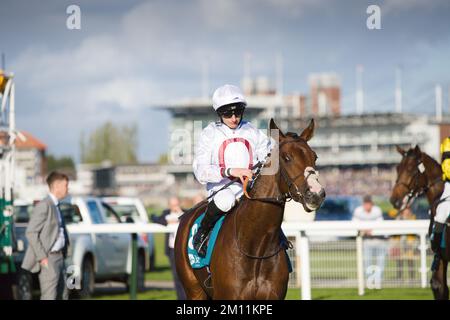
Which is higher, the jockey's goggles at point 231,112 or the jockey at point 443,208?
the jockey's goggles at point 231,112

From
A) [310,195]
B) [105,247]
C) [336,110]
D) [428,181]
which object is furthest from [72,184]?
[310,195]

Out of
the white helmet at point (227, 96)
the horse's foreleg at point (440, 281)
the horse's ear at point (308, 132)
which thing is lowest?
the horse's foreleg at point (440, 281)

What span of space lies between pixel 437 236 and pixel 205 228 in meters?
4.27

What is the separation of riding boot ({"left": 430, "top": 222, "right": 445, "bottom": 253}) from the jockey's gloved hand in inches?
173

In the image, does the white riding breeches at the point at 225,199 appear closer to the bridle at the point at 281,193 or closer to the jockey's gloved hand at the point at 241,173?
the bridle at the point at 281,193

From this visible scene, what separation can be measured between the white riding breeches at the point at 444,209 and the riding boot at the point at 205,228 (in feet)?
13.7

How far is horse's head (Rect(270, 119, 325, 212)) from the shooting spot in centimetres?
614

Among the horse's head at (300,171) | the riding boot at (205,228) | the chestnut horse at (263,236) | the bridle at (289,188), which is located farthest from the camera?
the riding boot at (205,228)

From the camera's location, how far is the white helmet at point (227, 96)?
723 centimetres

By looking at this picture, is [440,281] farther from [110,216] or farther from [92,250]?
[110,216]

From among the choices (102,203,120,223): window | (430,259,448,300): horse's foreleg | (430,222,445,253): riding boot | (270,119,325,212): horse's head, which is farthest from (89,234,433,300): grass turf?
(270,119,325,212): horse's head

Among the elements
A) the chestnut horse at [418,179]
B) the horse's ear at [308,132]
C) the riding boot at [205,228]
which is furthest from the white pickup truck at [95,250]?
the horse's ear at [308,132]

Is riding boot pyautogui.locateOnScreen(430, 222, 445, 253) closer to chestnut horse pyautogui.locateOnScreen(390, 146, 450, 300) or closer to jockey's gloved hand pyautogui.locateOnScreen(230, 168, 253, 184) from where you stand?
chestnut horse pyautogui.locateOnScreen(390, 146, 450, 300)

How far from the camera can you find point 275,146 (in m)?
6.74
